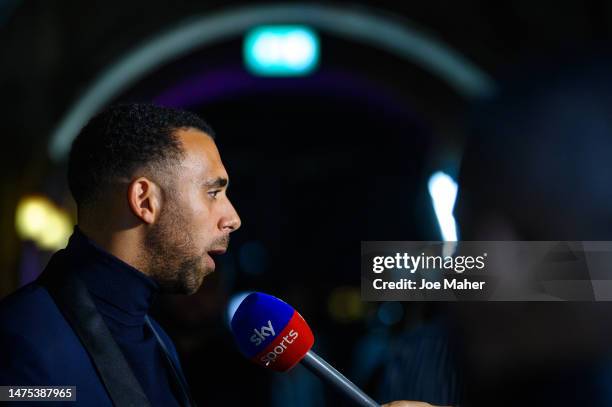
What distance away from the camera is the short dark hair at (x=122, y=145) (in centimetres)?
157

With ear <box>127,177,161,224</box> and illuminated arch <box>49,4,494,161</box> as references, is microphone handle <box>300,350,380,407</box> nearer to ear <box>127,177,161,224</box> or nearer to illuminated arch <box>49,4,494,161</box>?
ear <box>127,177,161,224</box>

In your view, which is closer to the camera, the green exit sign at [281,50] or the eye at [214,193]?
the eye at [214,193]

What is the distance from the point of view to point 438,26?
6.33m

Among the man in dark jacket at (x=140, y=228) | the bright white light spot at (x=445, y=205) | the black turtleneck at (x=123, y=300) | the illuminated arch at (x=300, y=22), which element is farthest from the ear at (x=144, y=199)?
the illuminated arch at (x=300, y=22)

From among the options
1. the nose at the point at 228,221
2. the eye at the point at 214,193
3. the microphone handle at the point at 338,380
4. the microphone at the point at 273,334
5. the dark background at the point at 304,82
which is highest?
the dark background at the point at 304,82

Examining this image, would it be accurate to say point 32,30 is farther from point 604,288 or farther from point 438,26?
point 604,288

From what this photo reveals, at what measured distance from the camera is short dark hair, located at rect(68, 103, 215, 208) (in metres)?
1.57

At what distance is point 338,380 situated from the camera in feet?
4.52

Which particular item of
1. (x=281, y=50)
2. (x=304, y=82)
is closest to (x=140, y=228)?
(x=281, y=50)

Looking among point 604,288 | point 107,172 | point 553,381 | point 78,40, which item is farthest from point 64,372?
point 78,40

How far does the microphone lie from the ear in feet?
0.83

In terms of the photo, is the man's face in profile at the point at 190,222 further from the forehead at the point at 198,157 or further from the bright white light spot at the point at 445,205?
the bright white light spot at the point at 445,205

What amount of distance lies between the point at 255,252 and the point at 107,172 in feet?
39.9

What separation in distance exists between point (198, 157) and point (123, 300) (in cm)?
32
